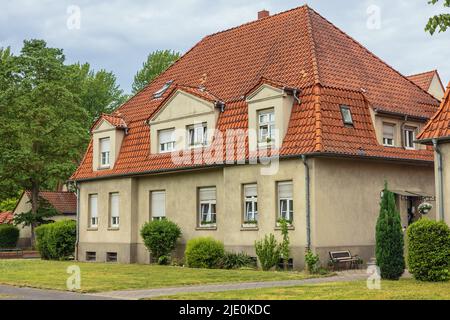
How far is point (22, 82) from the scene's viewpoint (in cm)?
4941

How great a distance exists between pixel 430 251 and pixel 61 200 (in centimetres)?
4154

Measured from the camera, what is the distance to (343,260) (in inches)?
1001

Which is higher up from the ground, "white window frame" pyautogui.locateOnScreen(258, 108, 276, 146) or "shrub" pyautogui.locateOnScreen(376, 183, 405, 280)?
"white window frame" pyautogui.locateOnScreen(258, 108, 276, 146)

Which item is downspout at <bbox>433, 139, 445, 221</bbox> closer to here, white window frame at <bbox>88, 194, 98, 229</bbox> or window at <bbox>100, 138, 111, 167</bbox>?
window at <bbox>100, 138, 111, 167</bbox>

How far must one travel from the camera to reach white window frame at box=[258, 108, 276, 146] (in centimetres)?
2708

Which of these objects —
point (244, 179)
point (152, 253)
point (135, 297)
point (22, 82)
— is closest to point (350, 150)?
point (244, 179)

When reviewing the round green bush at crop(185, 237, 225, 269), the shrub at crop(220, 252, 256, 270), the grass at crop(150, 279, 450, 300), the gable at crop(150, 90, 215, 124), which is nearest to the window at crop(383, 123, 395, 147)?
the gable at crop(150, 90, 215, 124)

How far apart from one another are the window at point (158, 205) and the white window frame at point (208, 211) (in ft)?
7.67

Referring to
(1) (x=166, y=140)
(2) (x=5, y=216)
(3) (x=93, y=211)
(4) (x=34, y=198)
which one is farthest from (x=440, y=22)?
(2) (x=5, y=216)

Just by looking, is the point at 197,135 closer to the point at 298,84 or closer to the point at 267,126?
the point at 267,126

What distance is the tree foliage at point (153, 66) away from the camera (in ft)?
208

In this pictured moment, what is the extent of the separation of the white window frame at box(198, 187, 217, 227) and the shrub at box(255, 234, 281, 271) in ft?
12.6
